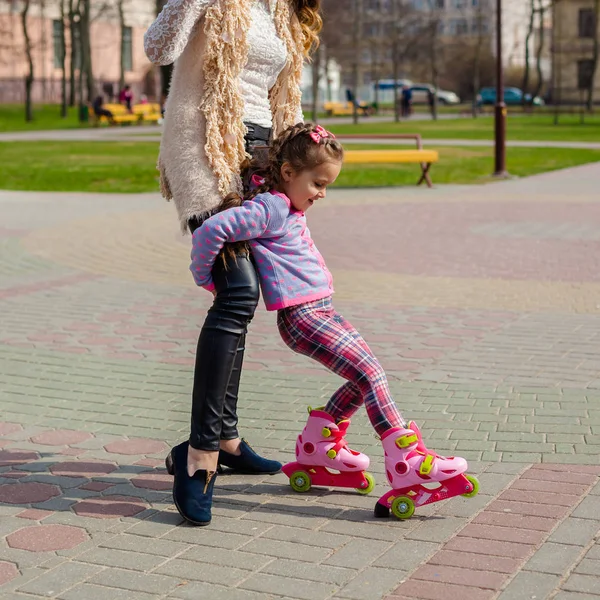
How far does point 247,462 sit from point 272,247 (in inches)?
37.8

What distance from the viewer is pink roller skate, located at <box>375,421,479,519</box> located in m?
4.01

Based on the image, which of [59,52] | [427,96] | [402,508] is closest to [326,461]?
[402,508]

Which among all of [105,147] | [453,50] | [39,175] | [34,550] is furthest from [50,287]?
[453,50]

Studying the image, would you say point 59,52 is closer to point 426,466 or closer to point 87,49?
point 87,49

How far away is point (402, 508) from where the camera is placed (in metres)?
4.06

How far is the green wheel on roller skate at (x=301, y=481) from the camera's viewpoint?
14.4 feet

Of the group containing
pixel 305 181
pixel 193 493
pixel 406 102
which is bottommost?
pixel 193 493

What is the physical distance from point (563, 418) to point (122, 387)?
2.22 metres

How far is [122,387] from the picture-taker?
20.3ft

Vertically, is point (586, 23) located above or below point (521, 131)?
above

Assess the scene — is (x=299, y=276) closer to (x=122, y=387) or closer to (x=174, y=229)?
(x=122, y=387)

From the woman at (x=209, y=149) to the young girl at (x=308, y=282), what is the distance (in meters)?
0.08

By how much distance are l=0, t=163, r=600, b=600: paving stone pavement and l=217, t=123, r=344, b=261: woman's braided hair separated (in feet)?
3.30

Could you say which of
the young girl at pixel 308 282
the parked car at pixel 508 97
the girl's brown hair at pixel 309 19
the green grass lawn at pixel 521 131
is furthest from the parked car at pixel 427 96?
the young girl at pixel 308 282
